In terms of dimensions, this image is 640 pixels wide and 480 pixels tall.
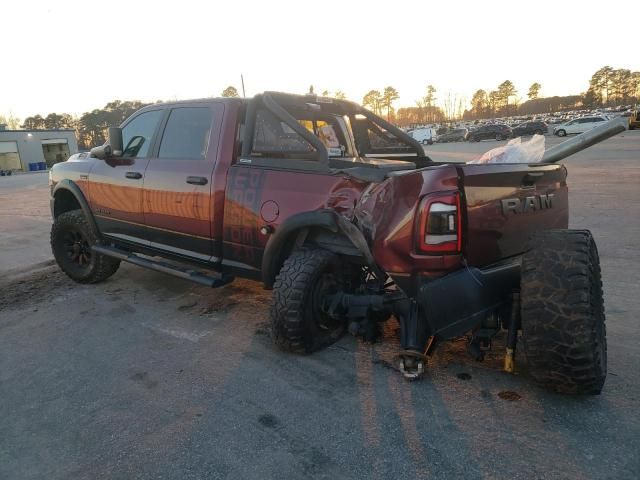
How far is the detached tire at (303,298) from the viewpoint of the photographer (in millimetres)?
3096

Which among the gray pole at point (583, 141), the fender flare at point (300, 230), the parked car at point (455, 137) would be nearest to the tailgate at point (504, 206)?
the gray pole at point (583, 141)

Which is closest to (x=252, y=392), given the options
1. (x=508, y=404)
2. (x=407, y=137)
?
(x=508, y=404)

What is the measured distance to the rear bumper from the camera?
2.53 m

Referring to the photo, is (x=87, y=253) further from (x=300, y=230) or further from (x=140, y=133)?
(x=300, y=230)

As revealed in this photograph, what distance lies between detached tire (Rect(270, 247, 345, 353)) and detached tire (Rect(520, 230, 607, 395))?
129 centimetres

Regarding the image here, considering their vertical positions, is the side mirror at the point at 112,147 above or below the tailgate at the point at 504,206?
above

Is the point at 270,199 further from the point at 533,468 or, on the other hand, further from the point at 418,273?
the point at 533,468

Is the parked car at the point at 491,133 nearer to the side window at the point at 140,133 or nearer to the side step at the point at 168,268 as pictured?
the side window at the point at 140,133

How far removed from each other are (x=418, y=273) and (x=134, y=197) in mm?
3014

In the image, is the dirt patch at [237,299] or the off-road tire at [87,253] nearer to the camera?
the dirt patch at [237,299]

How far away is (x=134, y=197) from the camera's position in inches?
175

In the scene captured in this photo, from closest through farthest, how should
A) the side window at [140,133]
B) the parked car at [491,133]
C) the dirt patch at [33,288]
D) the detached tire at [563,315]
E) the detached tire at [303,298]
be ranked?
the detached tire at [563,315], the detached tire at [303,298], the side window at [140,133], the dirt patch at [33,288], the parked car at [491,133]

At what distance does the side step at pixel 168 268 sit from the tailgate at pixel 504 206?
80.5 inches

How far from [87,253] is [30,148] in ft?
191
